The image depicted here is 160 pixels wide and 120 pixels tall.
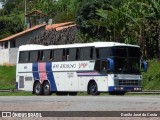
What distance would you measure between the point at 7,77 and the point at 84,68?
3062 cm

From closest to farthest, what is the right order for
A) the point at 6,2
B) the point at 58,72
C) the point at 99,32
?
the point at 58,72, the point at 99,32, the point at 6,2

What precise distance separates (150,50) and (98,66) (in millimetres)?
15863

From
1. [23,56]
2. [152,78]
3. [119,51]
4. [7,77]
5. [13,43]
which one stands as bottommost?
[152,78]

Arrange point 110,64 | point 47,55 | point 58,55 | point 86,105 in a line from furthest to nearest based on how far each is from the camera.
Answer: point 47,55
point 58,55
point 110,64
point 86,105

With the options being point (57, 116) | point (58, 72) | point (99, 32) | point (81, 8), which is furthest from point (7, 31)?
point (57, 116)

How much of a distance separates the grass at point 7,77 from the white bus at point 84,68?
1912 cm

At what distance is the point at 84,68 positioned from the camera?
112 feet

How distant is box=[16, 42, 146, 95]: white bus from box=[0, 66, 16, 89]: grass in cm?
1912

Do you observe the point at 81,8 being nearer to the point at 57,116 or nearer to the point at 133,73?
the point at 133,73

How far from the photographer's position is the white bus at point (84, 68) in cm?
3306

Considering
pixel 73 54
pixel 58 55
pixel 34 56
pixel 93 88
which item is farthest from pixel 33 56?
pixel 93 88

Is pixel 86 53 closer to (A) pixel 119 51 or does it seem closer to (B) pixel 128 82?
(A) pixel 119 51

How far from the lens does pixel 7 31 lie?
102875mm

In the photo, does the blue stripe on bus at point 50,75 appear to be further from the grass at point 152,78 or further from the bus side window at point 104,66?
the grass at point 152,78
